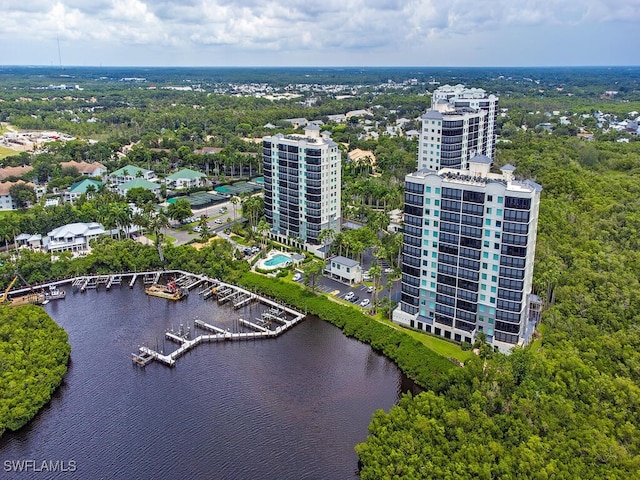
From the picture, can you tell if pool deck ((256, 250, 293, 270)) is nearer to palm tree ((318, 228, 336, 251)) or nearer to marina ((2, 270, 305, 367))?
palm tree ((318, 228, 336, 251))

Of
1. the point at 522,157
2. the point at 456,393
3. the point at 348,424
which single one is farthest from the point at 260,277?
the point at 522,157

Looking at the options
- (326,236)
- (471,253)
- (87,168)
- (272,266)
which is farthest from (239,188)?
(471,253)

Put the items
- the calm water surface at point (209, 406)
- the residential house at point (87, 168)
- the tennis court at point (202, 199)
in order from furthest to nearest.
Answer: the residential house at point (87, 168) < the tennis court at point (202, 199) < the calm water surface at point (209, 406)

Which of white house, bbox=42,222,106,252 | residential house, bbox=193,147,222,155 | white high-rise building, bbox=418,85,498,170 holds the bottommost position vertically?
white house, bbox=42,222,106,252

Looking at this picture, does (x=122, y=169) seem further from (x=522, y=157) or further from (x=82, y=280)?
(x=522, y=157)

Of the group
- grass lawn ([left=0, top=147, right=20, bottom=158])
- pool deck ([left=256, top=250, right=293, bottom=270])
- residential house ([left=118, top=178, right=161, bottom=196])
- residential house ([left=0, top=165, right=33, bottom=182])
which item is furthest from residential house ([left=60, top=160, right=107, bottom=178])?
pool deck ([left=256, top=250, right=293, bottom=270])

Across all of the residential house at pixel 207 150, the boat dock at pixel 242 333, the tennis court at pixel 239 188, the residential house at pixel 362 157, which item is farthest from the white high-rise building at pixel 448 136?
the residential house at pixel 207 150

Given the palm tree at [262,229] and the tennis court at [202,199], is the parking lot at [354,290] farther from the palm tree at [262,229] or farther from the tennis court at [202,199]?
the tennis court at [202,199]
